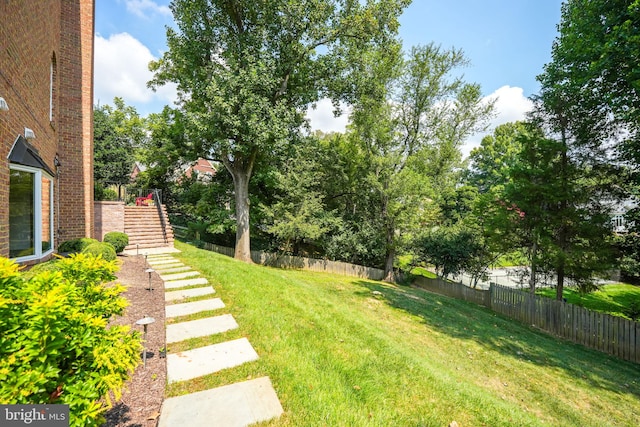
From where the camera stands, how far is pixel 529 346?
24.5 feet

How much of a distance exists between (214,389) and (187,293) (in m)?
3.08

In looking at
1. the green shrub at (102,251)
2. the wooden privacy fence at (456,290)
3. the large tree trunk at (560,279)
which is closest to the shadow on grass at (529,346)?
the large tree trunk at (560,279)

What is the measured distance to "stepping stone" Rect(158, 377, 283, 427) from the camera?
8.03 feet

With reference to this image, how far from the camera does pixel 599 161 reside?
9.80m

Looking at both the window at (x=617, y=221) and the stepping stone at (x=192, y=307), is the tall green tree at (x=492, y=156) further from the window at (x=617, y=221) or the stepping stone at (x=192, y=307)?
the stepping stone at (x=192, y=307)

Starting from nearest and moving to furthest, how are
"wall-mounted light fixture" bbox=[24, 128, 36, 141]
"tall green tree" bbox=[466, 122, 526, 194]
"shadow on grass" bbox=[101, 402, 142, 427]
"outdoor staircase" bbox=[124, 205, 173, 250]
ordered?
"shadow on grass" bbox=[101, 402, 142, 427], "wall-mounted light fixture" bbox=[24, 128, 36, 141], "outdoor staircase" bbox=[124, 205, 173, 250], "tall green tree" bbox=[466, 122, 526, 194]

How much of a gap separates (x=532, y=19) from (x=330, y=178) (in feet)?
40.9

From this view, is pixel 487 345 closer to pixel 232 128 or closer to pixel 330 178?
pixel 232 128

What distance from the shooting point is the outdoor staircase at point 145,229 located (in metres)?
12.1

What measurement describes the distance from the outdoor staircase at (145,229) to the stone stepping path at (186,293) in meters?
7.65

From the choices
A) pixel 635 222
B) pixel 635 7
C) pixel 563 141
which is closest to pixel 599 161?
pixel 563 141

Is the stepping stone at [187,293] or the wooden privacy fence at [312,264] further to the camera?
the wooden privacy fence at [312,264]

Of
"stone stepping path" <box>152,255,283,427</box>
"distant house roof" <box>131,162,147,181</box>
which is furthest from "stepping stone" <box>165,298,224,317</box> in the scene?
"distant house roof" <box>131,162,147,181</box>

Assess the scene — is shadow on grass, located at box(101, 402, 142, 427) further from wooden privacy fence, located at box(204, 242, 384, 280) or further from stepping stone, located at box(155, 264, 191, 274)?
wooden privacy fence, located at box(204, 242, 384, 280)
